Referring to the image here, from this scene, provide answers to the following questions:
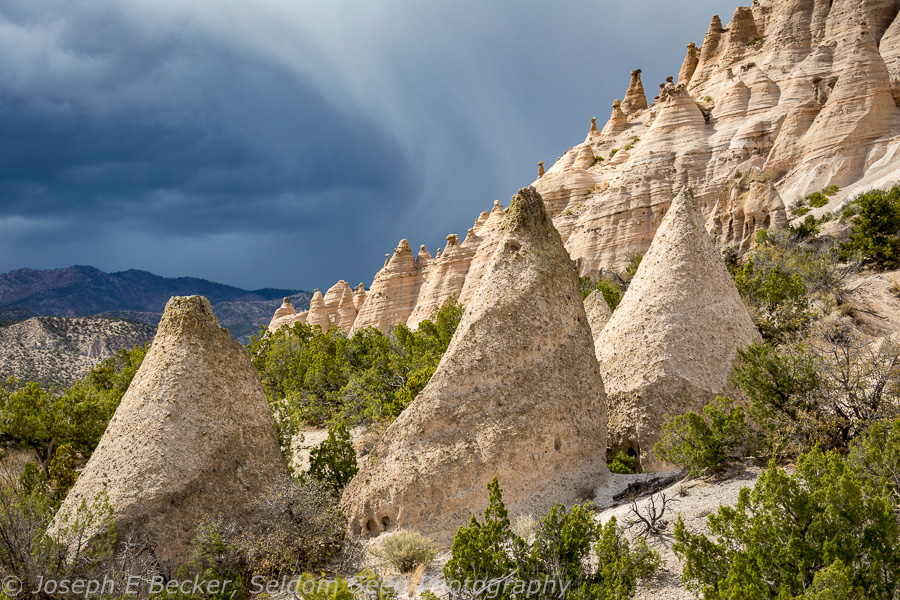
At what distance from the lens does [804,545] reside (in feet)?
16.3

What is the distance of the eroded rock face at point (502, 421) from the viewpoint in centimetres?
786

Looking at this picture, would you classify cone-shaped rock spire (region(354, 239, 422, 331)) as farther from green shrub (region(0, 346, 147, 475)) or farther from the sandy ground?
the sandy ground

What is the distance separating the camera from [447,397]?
825 centimetres

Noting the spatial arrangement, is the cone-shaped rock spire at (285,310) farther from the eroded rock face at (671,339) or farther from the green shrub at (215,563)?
the green shrub at (215,563)

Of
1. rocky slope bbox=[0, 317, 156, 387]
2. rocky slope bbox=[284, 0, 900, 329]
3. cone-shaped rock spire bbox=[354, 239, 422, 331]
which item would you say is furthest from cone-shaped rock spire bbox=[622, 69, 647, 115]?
rocky slope bbox=[0, 317, 156, 387]

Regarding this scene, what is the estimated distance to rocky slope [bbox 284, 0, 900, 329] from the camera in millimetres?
37062

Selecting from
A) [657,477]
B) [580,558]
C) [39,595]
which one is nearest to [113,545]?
[39,595]

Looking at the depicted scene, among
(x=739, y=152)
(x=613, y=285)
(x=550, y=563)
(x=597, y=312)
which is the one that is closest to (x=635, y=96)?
(x=739, y=152)

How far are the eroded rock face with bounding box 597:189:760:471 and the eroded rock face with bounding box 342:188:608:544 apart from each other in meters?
1.12

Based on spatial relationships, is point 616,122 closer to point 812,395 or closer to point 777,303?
point 777,303

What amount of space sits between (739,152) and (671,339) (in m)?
36.2

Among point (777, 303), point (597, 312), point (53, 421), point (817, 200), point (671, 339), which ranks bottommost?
point (671, 339)

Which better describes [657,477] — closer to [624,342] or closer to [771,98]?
[624,342]

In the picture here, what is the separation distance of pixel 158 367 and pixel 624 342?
7.04m
